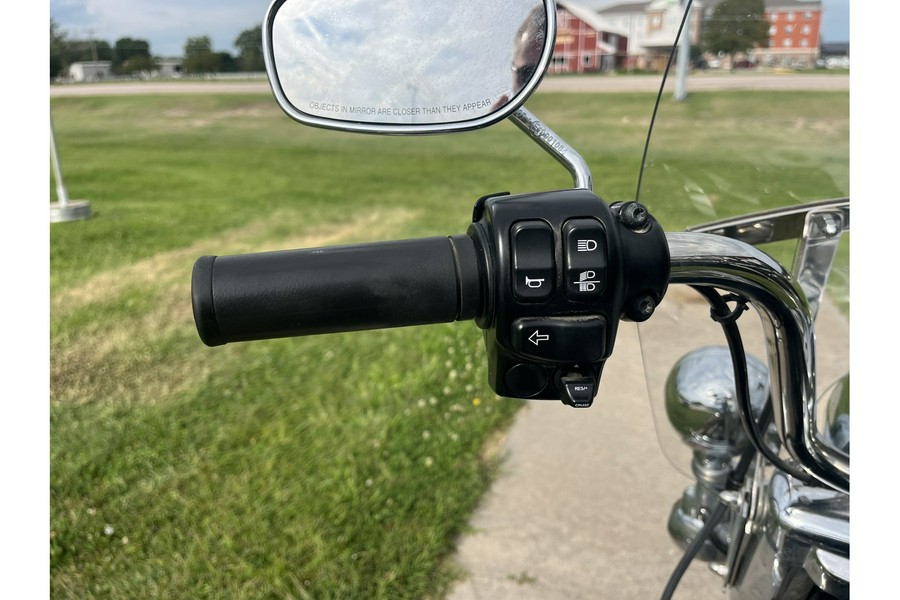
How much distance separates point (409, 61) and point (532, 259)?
302 mm

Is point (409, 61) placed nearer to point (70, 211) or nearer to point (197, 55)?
point (70, 211)

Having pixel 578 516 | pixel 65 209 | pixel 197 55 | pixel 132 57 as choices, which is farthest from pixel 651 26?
pixel 132 57

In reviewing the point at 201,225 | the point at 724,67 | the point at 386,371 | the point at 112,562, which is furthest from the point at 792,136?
the point at 201,225

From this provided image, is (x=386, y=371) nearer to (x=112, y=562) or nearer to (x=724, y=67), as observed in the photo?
(x=112, y=562)

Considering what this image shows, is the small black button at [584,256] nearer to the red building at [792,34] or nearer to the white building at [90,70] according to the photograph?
the red building at [792,34]

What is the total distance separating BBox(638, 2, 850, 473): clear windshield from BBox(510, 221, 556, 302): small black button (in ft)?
2.05

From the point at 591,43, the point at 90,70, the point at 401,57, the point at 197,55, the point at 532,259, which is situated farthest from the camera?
the point at 90,70

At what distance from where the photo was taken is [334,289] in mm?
590

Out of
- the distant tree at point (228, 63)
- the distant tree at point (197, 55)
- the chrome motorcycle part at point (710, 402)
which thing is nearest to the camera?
the chrome motorcycle part at point (710, 402)

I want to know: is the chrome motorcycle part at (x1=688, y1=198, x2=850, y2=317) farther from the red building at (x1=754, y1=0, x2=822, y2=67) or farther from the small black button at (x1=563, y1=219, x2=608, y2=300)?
the small black button at (x1=563, y1=219, x2=608, y2=300)

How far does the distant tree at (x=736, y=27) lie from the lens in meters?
1.06

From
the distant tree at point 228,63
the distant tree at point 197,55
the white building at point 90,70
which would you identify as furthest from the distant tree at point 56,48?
the distant tree at point 228,63

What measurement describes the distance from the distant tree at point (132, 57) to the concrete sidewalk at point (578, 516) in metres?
7.68

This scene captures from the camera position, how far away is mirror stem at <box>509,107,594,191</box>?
2.55 ft
